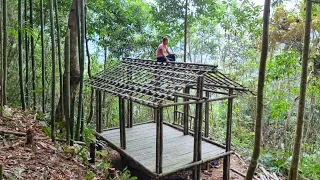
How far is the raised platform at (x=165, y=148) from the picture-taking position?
5.29 meters

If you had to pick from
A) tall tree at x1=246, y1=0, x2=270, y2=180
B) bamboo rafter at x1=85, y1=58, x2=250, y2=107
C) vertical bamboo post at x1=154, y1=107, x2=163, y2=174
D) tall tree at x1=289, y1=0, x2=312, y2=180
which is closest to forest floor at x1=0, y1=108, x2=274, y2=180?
vertical bamboo post at x1=154, y1=107, x2=163, y2=174

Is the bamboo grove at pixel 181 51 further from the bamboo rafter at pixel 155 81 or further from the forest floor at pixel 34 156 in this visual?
the bamboo rafter at pixel 155 81

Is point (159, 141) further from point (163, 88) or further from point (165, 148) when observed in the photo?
point (165, 148)

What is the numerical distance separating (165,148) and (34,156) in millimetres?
3235

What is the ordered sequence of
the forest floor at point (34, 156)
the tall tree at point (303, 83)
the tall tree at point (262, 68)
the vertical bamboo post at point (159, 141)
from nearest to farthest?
the tall tree at point (262, 68), the forest floor at point (34, 156), the tall tree at point (303, 83), the vertical bamboo post at point (159, 141)

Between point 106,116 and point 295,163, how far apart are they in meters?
8.59

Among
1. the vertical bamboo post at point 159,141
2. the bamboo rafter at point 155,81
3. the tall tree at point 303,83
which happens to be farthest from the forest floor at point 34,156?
the tall tree at point 303,83

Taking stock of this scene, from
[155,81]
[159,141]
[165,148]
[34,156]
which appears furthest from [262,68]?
[165,148]

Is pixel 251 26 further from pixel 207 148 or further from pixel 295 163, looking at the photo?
pixel 295 163

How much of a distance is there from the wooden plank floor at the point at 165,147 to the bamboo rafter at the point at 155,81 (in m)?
1.25

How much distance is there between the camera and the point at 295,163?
3.97 m

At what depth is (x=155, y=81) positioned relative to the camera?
18.1ft

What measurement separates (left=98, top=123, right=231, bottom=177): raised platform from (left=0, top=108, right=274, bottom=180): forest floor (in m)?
1.42

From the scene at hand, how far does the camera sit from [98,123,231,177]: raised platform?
529cm
